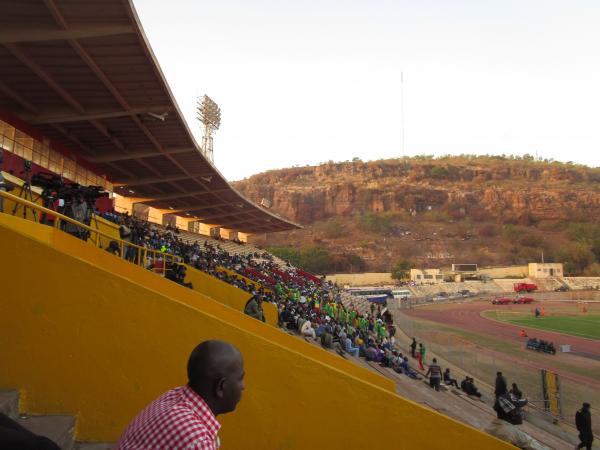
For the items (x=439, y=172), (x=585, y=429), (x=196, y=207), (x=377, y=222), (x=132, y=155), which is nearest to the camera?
(x=585, y=429)

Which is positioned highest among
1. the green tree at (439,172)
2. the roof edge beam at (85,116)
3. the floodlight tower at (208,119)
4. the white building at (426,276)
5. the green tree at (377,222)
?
the green tree at (439,172)

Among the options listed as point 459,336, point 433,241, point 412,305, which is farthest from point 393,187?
point 459,336

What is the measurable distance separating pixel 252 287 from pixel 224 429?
14.1 metres

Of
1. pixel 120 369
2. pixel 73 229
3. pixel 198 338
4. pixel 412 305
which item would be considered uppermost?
pixel 73 229

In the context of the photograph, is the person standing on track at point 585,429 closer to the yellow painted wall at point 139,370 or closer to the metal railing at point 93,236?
the yellow painted wall at point 139,370

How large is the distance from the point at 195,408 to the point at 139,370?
2.43 m

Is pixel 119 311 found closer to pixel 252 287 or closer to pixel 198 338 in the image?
pixel 198 338

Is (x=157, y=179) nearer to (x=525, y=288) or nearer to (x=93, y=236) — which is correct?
(x=93, y=236)

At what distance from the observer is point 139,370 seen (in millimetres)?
3875

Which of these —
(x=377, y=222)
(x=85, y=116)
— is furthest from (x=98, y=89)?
(x=377, y=222)

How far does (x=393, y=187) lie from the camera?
124 meters

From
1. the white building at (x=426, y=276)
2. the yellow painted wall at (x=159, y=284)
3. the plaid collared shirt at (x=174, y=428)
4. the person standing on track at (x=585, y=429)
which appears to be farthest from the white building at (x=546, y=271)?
the plaid collared shirt at (x=174, y=428)

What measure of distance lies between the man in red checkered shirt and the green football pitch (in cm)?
3330

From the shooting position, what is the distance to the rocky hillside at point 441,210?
326 ft
